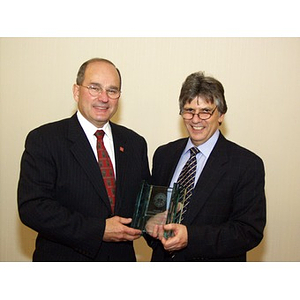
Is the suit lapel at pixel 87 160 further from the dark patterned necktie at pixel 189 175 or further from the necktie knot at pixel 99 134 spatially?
the dark patterned necktie at pixel 189 175

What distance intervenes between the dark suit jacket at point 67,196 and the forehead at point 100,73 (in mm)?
299

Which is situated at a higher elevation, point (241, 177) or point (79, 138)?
point (79, 138)

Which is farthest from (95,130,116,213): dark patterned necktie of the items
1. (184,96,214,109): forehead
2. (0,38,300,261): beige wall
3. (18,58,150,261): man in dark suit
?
(0,38,300,261): beige wall

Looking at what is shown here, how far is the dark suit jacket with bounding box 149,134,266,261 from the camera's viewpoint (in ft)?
7.55

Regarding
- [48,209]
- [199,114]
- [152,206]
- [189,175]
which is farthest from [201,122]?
[48,209]

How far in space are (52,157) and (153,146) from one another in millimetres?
1327

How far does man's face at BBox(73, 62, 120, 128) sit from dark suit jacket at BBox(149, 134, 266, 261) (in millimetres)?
738

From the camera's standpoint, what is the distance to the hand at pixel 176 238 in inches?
88.1

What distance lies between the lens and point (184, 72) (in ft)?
11.1

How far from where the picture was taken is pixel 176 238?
2244 millimetres

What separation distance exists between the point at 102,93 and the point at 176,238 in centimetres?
101

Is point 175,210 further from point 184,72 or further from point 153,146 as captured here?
point 184,72
